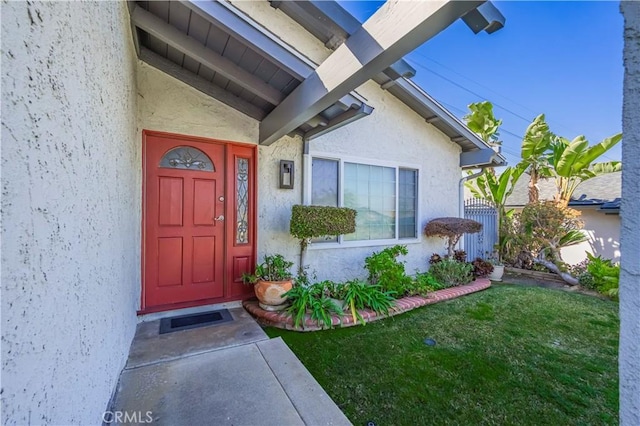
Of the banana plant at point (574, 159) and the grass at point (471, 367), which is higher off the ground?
the banana plant at point (574, 159)

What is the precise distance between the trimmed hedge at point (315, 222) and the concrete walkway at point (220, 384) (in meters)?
1.67

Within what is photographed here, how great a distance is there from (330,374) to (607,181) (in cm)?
1479

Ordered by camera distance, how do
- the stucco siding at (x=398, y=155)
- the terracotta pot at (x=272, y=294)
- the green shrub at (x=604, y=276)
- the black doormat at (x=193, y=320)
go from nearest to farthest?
the black doormat at (x=193, y=320) < the terracotta pot at (x=272, y=294) < the stucco siding at (x=398, y=155) < the green shrub at (x=604, y=276)

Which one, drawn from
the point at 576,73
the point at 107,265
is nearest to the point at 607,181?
the point at 576,73

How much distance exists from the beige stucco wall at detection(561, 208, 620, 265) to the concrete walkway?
10.3 metres

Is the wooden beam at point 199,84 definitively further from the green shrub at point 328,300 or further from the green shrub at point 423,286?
the green shrub at point 423,286

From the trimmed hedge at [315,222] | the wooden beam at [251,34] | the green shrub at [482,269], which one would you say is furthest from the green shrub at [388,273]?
the wooden beam at [251,34]

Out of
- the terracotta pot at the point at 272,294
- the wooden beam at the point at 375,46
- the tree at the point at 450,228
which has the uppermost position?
the wooden beam at the point at 375,46

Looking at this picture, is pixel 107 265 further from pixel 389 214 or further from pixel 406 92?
pixel 406 92

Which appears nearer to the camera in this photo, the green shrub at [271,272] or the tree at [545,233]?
the green shrub at [271,272]

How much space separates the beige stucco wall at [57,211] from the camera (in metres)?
0.91

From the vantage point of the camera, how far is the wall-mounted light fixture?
4.86 metres

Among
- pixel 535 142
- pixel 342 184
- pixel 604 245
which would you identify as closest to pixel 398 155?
pixel 342 184

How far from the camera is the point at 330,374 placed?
2848mm
